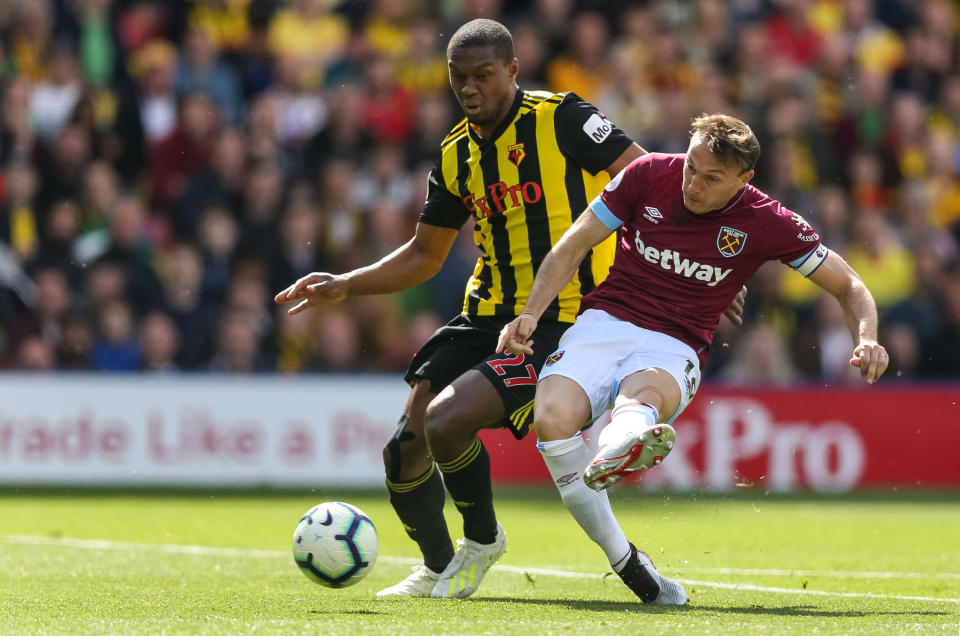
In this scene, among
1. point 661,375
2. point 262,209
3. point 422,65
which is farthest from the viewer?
point 422,65

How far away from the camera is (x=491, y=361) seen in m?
6.19

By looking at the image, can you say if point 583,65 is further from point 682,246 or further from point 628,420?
point 628,420

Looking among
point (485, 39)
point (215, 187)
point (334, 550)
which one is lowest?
point (334, 550)

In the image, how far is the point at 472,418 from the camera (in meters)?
6.02

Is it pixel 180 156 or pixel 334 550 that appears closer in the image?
pixel 334 550

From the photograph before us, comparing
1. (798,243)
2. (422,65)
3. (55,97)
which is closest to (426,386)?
(798,243)

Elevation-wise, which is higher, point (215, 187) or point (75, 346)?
point (215, 187)

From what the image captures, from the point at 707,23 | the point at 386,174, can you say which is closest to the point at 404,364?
the point at 386,174

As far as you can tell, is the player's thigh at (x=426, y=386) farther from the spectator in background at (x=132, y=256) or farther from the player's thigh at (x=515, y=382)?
the spectator in background at (x=132, y=256)

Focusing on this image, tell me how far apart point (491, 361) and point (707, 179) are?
1.21 m

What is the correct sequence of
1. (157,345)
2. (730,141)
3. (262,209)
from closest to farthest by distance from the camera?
(730,141), (157,345), (262,209)

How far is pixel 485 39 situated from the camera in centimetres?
614

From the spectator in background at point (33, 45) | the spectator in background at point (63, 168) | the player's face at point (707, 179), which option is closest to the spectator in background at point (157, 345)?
the spectator in background at point (63, 168)

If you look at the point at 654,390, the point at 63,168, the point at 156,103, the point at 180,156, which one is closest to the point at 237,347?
the point at 180,156
